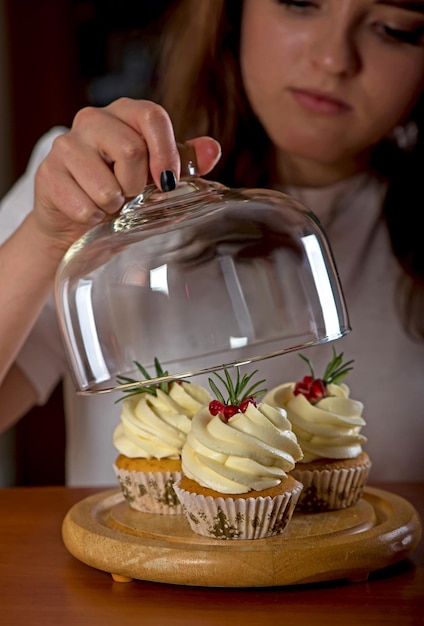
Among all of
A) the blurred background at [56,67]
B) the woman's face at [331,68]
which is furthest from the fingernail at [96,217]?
the blurred background at [56,67]

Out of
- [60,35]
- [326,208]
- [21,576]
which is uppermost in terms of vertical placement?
[60,35]

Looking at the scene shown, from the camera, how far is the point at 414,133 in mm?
1554

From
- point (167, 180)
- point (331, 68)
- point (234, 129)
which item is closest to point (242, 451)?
point (167, 180)

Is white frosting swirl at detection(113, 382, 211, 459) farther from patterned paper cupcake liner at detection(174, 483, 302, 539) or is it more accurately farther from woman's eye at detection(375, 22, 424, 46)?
woman's eye at detection(375, 22, 424, 46)

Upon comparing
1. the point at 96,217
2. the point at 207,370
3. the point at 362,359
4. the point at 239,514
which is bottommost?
the point at 362,359

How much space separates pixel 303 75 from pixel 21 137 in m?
1.34

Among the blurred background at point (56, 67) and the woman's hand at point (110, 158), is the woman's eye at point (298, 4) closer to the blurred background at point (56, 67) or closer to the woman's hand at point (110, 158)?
the woman's hand at point (110, 158)

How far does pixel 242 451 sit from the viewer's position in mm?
753

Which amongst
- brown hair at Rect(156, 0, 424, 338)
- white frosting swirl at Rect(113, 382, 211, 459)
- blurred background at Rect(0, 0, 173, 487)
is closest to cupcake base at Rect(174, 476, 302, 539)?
white frosting swirl at Rect(113, 382, 211, 459)

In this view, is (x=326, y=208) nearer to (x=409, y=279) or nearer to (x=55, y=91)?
(x=409, y=279)

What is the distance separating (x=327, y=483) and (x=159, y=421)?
0.18 m

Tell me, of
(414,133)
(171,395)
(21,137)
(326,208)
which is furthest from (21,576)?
(21,137)

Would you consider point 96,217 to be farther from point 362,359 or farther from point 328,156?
point 362,359

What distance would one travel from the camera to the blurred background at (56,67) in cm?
233
